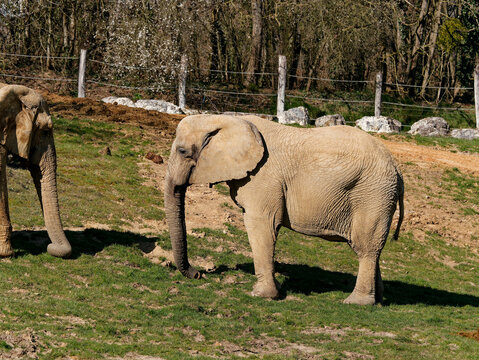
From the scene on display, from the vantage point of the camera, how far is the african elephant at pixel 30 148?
13461mm

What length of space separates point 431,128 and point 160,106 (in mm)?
10081

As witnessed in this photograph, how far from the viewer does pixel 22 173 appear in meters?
19.2

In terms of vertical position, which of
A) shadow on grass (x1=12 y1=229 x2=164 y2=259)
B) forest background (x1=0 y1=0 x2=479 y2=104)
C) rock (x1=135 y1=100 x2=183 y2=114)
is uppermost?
forest background (x1=0 y1=0 x2=479 y2=104)

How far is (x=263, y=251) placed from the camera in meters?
13.6

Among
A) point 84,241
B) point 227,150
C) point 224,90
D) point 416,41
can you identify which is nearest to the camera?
point 227,150

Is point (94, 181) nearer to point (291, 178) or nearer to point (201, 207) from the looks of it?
point (201, 207)

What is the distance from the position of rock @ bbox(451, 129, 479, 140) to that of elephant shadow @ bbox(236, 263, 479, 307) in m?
14.0

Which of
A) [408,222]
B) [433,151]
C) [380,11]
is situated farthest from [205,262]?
[380,11]

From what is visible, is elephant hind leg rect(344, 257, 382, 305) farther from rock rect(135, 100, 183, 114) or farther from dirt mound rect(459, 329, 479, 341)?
rock rect(135, 100, 183, 114)

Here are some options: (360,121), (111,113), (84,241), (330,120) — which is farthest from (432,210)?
(111,113)

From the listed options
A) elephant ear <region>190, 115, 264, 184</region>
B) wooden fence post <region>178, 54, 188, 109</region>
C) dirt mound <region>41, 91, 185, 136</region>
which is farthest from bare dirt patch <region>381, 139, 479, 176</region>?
elephant ear <region>190, 115, 264, 184</region>

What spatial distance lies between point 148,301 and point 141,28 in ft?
72.8

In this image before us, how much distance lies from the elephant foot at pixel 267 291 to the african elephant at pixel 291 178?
2 cm

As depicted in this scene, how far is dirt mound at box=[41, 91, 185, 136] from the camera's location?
2563 centimetres
